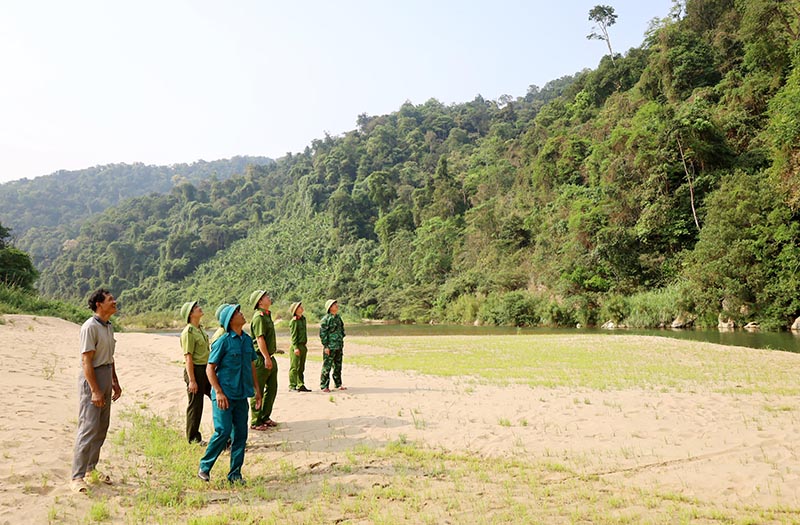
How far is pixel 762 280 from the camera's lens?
2959 centimetres

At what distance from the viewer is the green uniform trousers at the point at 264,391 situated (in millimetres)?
7883

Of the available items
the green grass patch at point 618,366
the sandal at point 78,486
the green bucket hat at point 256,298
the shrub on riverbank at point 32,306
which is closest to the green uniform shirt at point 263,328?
the green bucket hat at point 256,298

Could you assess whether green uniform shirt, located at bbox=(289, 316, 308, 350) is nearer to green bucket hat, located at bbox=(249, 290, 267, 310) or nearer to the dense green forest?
green bucket hat, located at bbox=(249, 290, 267, 310)

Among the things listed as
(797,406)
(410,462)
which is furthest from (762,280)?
(410,462)

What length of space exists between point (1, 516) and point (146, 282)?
112225 millimetres

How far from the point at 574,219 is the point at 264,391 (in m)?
42.2

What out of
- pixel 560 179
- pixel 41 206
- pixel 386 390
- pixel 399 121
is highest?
pixel 399 121

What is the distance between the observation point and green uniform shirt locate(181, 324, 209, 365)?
23.2ft

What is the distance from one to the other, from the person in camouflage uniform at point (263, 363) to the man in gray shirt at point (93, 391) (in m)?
2.55

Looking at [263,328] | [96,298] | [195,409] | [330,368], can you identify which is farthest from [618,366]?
[96,298]

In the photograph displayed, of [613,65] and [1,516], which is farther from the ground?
[613,65]

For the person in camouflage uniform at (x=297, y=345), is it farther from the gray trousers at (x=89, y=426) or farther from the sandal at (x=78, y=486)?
the sandal at (x=78, y=486)

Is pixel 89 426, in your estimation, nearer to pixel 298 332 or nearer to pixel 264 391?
pixel 264 391

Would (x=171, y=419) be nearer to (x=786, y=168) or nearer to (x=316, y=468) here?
(x=316, y=468)
